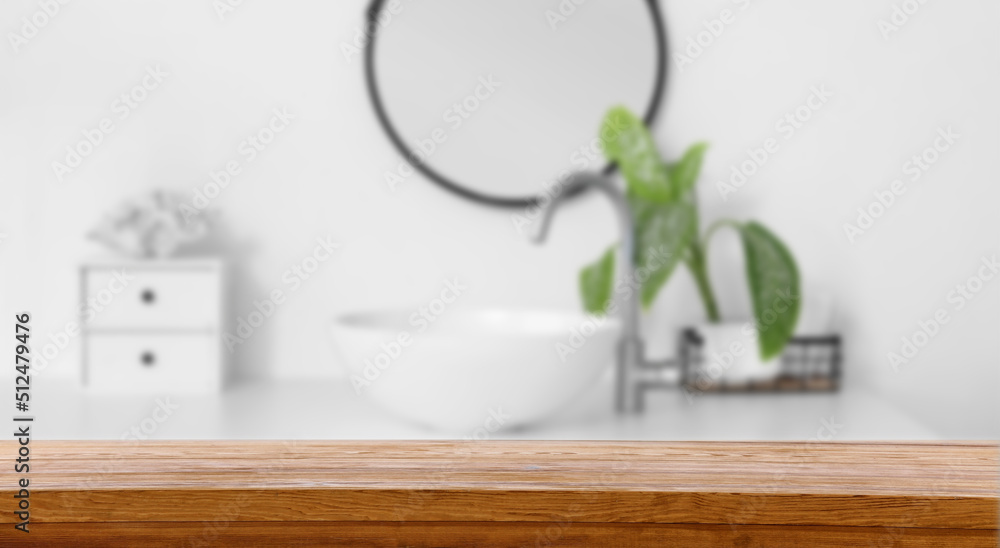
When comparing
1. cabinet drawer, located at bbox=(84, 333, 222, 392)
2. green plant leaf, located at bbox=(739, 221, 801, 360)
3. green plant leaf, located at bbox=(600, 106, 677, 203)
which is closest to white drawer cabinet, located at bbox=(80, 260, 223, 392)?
cabinet drawer, located at bbox=(84, 333, 222, 392)

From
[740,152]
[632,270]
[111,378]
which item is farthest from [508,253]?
[111,378]

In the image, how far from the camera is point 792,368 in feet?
2.27

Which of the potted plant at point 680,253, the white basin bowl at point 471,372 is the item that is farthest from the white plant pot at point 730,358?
the white basin bowl at point 471,372

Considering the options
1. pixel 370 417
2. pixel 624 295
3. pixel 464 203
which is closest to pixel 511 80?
pixel 464 203

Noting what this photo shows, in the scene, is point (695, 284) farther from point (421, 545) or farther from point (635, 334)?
point (421, 545)

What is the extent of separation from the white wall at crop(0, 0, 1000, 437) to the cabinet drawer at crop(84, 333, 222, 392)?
1.3 inches

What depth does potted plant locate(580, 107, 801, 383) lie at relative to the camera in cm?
64

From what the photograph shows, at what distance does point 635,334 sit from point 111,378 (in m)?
0.45

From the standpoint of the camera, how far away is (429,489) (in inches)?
12.0

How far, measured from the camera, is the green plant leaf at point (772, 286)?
65cm

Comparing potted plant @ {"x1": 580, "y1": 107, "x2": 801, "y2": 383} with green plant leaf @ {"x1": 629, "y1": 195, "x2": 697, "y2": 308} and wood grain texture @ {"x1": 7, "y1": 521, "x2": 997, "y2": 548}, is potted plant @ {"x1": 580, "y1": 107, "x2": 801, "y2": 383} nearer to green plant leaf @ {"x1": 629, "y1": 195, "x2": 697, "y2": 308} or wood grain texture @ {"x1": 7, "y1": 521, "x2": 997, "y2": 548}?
green plant leaf @ {"x1": 629, "y1": 195, "x2": 697, "y2": 308}

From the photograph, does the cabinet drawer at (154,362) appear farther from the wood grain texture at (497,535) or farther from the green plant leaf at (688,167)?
the green plant leaf at (688,167)

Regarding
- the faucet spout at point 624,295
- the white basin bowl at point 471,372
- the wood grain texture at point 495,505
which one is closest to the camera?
the wood grain texture at point 495,505

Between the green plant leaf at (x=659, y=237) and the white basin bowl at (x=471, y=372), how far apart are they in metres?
0.10
